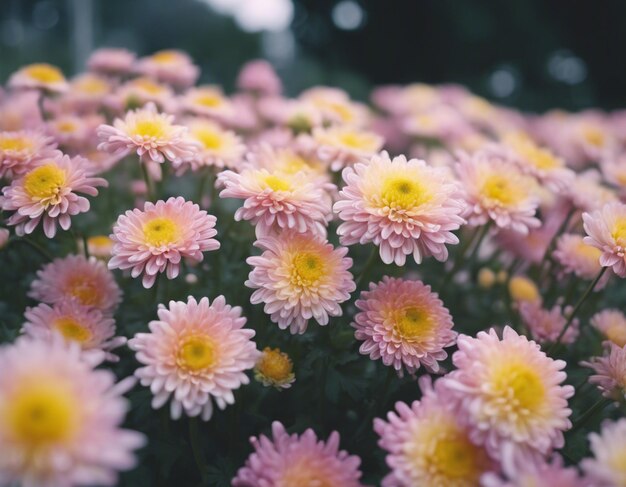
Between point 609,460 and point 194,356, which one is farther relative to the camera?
point 194,356

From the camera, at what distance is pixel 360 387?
4.12 feet

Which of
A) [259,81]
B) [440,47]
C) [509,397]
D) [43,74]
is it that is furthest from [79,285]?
[440,47]

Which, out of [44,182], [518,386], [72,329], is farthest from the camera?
[44,182]

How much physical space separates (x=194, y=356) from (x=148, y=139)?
0.57 m

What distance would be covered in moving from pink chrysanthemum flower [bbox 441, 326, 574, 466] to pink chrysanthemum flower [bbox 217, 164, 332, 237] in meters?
0.41

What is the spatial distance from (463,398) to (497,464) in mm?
120

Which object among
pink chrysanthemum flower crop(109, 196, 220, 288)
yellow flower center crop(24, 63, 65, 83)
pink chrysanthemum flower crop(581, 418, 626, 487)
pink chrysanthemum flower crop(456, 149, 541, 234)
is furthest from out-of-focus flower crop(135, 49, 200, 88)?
pink chrysanthemum flower crop(581, 418, 626, 487)

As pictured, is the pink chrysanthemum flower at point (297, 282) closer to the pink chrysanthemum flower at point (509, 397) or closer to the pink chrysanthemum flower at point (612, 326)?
the pink chrysanthemum flower at point (509, 397)

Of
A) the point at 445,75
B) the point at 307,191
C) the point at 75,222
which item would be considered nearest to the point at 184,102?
the point at 75,222

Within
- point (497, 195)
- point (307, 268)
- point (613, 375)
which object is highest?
point (497, 195)

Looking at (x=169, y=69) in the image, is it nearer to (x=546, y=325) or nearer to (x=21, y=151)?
(x=21, y=151)

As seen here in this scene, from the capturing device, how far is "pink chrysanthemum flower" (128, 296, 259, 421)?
98cm

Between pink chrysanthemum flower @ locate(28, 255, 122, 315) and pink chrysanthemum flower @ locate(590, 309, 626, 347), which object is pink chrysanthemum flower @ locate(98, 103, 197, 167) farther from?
pink chrysanthemum flower @ locate(590, 309, 626, 347)

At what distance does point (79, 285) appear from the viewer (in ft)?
4.31
